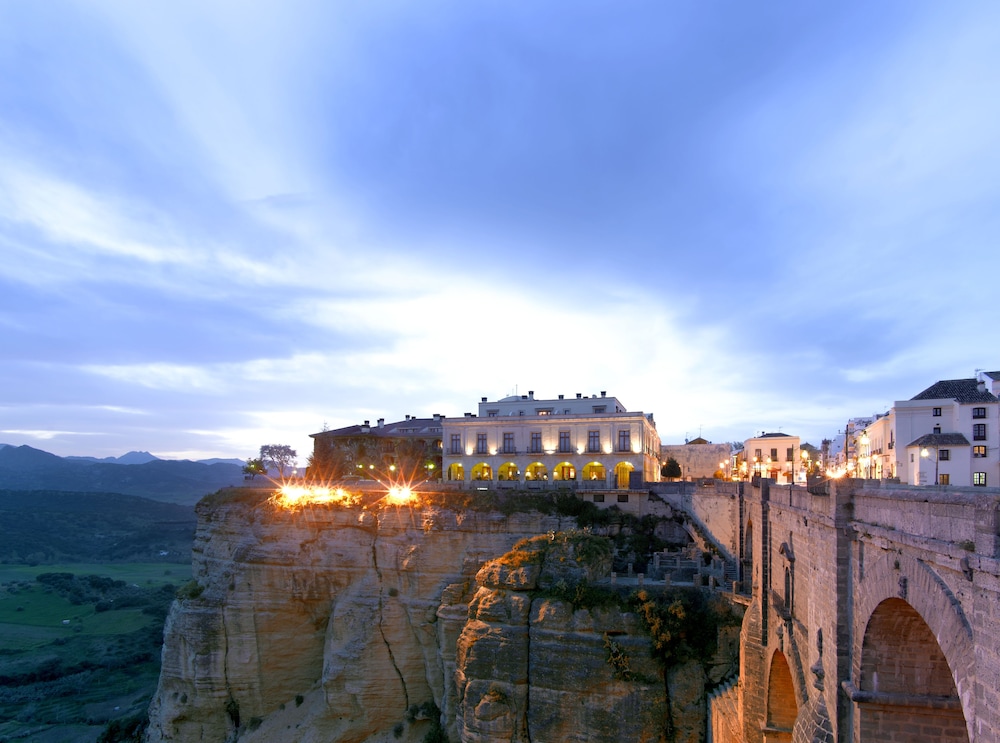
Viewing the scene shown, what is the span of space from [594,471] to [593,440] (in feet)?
7.70

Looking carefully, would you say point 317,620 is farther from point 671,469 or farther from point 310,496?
point 671,469

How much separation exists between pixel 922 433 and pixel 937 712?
35076mm

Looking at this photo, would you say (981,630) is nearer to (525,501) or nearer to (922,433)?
(525,501)

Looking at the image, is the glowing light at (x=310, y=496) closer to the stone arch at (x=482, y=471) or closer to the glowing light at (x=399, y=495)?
the glowing light at (x=399, y=495)

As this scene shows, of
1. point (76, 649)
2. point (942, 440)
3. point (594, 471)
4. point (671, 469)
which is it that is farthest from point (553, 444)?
point (76, 649)

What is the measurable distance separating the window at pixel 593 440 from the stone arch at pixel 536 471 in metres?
3.88

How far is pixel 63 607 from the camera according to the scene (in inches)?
2970

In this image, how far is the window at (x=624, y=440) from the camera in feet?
147

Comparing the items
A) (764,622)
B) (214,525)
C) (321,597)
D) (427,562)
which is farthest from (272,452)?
(764,622)

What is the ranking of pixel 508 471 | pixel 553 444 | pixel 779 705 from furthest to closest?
pixel 508 471 < pixel 553 444 < pixel 779 705

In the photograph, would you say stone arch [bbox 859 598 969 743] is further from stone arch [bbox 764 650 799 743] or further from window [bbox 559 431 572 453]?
window [bbox 559 431 572 453]

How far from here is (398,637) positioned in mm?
34156

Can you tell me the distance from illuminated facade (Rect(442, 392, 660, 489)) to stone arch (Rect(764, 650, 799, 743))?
23423 millimetres

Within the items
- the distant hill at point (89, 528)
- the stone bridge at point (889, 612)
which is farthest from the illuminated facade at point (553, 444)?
the distant hill at point (89, 528)
